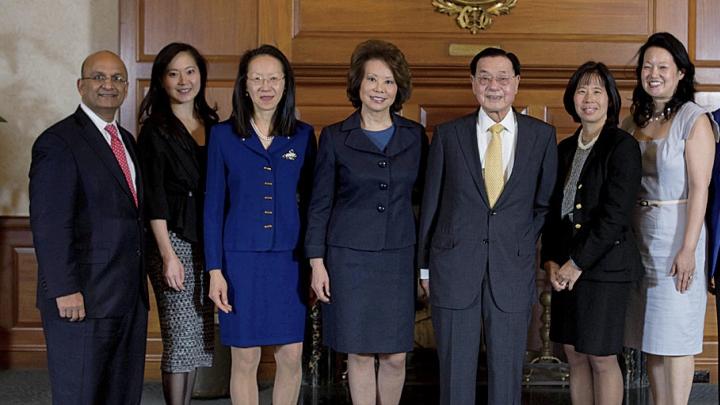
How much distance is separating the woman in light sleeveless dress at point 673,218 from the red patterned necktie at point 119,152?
1.75m

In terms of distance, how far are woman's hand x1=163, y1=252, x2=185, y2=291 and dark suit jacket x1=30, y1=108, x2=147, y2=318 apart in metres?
0.17

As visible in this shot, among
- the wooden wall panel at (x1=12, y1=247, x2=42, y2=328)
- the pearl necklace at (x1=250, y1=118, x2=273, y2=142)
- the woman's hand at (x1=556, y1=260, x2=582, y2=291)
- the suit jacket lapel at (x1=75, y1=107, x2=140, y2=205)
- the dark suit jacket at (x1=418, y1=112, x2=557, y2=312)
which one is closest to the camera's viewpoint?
the suit jacket lapel at (x1=75, y1=107, x2=140, y2=205)

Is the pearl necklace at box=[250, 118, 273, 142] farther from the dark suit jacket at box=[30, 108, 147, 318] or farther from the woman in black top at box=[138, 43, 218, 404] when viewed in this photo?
the dark suit jacket at box=[30, 108, 147, 318]

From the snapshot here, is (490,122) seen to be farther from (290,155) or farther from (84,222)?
(84,222)

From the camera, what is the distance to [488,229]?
9.87 feet

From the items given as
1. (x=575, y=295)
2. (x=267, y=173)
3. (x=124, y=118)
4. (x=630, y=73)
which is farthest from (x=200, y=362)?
(x=630, y=73)

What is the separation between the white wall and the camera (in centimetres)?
463

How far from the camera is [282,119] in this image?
3246mm

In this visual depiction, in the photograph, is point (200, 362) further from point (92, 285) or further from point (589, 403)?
point (589, 403)

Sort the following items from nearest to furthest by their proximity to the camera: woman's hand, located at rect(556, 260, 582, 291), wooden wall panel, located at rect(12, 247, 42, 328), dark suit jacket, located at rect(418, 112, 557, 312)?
dark suit jacket, located at rect(418, 112, 557, 312)
woman's hand, located at rect(556, 260, 582, 291)
wooden wall panel, located at rect(12, 247, 42, 328)

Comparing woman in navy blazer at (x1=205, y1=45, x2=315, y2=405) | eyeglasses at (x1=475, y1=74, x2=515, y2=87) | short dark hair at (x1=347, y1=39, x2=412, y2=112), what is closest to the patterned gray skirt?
woman in navy blazer at (x1=205, y1=45, x2=315, y2=405)

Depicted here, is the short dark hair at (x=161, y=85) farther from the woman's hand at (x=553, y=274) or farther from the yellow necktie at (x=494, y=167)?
the woman's hand at (x=553, y=274)

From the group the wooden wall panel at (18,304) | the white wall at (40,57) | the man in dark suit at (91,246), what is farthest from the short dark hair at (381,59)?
the wooden wall panel at (18,304)

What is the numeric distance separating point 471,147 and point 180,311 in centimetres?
116
